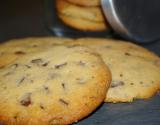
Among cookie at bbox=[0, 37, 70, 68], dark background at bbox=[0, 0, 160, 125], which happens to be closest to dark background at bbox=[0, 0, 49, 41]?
dark background at bbox=[0, 0, 160, 125]

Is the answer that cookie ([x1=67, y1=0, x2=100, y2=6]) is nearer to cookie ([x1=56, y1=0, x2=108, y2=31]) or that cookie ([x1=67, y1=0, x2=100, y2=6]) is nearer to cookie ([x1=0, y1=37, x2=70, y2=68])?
cookie ([x1=56, y1=0, x2=108, y2=31])

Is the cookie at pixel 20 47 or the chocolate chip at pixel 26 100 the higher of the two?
the cookie at pixel 20 47

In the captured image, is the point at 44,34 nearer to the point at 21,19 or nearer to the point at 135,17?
the point at 21,19

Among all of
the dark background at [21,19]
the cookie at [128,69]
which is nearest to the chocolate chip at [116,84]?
the cookie at [128,69]

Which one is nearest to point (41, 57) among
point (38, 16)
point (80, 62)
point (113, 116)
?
point (80, 62)

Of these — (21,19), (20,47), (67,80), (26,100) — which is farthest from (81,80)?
(21,19)

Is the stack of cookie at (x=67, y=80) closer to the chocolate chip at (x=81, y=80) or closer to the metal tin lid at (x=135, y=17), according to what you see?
the chocolate chip at (x=81, y=80)

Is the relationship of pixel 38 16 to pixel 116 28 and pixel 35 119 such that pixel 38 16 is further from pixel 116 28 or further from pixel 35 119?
pixel 35 119

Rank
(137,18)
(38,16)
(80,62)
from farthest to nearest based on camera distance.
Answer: (38,16)
(137,18)
(80,62)
